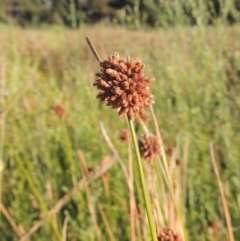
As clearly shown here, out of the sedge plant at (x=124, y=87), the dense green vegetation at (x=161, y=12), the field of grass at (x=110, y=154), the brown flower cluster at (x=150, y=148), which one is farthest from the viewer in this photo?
the dense green vegetation at (x=161, y=12)

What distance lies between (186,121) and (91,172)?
2.16 ft

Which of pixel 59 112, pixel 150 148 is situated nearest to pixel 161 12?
pixel 59 112

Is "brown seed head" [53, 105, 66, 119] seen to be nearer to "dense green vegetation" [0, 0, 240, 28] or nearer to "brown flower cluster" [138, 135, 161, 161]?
"brown flower cluster" [138, 135, 161, 161]

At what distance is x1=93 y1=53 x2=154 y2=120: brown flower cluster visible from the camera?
256 mm

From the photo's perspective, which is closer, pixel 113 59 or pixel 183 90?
pixel 113 59

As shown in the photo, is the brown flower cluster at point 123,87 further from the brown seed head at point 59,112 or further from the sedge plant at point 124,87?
the brown seed head at point 59,112

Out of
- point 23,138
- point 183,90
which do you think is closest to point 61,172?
point 23,138

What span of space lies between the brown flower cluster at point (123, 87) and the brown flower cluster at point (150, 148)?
172 millimetres

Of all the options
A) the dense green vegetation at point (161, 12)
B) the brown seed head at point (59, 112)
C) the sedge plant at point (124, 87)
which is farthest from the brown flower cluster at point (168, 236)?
the dense green vegetation at point (161, 12)

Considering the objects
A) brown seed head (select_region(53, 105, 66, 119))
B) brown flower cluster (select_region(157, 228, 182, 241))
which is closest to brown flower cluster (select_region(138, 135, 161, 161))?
brown flower cluster (select_region(157, 228, 182, 241))

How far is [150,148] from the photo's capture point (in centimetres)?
45

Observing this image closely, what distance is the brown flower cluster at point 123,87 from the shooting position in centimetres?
26

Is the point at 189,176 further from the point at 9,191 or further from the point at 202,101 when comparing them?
the point at 9,191

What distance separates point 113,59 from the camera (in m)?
0.27
